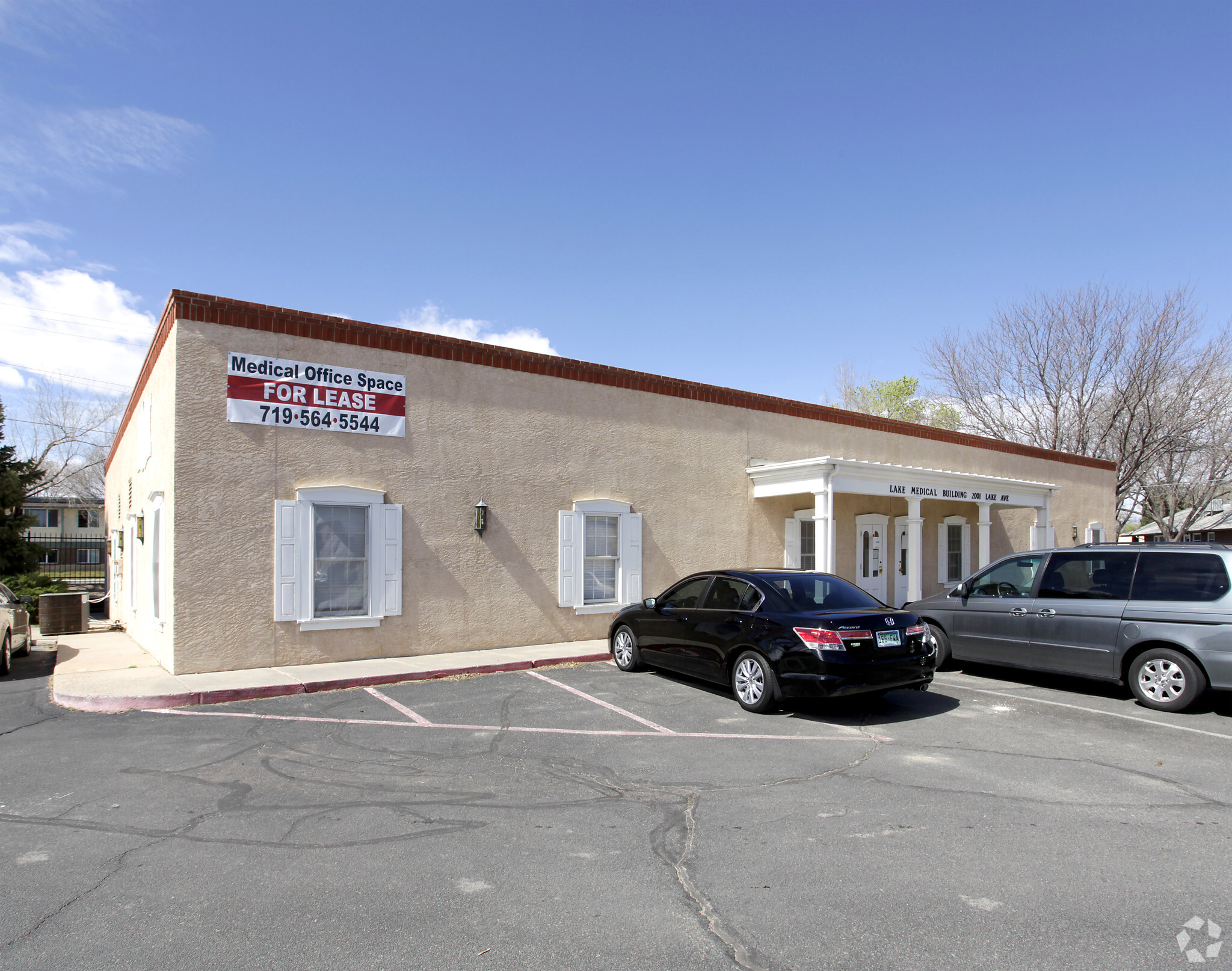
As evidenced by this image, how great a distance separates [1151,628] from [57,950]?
9.34m

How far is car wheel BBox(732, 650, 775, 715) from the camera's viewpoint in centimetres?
777

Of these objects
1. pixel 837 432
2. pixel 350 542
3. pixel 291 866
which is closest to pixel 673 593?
pixel 350 542

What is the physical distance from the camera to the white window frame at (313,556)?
10344 mm

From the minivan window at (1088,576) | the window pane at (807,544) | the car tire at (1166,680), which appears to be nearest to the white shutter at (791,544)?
the window pane at (807,544)

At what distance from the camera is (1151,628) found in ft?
27.1

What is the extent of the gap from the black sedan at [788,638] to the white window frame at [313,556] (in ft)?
13.0

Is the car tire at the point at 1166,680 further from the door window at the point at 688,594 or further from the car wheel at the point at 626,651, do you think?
the car wheel at the point at 626,651

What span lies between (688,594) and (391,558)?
4315 mm

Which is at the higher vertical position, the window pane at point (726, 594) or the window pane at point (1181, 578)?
the window pane at point (1181, 578)

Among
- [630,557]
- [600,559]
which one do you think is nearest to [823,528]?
[630,557]

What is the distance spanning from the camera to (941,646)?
10430 mm

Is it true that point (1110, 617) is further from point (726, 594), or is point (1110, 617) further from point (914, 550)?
point (914, 550)

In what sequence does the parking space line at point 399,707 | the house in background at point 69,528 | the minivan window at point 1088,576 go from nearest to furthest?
the parking space line at point 399,707 → the minivan window at point 1088,576 → the house in background at point 69,528

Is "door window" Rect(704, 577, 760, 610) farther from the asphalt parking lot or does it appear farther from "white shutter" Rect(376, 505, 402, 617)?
"white shutter" Rect(376, 505, 402, 617)
